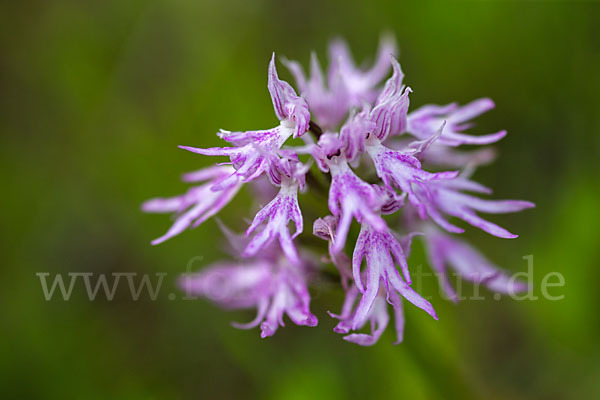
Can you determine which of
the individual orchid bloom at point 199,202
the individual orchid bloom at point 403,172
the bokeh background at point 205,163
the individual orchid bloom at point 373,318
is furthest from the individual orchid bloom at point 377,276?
the bokeh background at point 205,163

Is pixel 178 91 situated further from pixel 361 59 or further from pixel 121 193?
pixel 361 59

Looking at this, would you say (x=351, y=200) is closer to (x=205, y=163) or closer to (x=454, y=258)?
(x=454, y=258)

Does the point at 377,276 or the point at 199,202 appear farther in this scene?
the point at 199,202

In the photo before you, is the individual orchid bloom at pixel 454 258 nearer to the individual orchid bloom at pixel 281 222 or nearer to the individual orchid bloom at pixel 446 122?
the individual orchid bloom at pixel 446 122

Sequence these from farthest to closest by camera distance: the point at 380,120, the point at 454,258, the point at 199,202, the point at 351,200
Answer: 1. the point at 454,258
2. the point at 199,202
3. the point at 380,120
4. the point at 351,200

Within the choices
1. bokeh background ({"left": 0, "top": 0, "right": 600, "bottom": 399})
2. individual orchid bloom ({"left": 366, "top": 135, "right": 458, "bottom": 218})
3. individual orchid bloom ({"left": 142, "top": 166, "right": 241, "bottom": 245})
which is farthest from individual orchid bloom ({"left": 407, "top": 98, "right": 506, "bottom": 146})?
bokeh background ({"left": 0, "top": 0, "right": 600, "bottom": 399})

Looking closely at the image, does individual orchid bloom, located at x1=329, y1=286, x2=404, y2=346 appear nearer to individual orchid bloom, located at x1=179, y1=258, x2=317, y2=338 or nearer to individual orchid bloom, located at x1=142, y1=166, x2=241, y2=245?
individual orchid bloom, located at x1=179, y1=258, x2=317, y2=338

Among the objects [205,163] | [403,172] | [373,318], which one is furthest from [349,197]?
[205,163]
